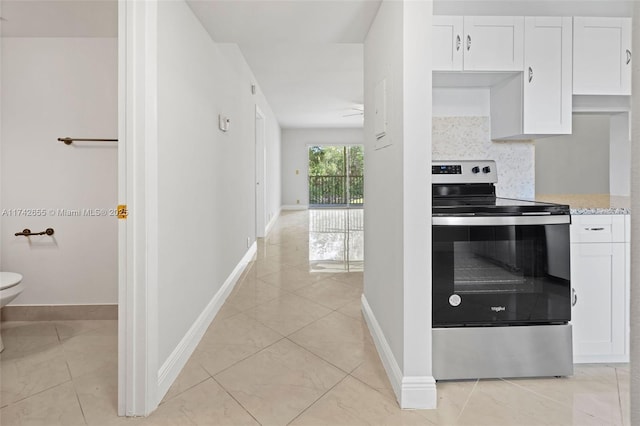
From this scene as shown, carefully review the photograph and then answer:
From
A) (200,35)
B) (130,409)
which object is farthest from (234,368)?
(200,35)

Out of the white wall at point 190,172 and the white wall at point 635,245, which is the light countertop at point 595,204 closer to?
the white wall at point 635,245

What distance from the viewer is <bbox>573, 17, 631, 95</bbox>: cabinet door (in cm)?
221

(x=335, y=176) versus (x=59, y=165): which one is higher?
(x=335, y=176)

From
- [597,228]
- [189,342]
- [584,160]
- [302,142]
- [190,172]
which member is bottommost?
[189,342]

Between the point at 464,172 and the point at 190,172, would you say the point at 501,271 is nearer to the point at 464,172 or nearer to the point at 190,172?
the point at 464,172

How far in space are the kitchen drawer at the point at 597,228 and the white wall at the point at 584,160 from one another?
2.40ft

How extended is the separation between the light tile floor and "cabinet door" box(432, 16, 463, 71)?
179 centimetres

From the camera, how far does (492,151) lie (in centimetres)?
254

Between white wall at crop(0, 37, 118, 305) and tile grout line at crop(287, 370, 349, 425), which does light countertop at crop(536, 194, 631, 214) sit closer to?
tile grout line at crop(287, 370, 349, 425)

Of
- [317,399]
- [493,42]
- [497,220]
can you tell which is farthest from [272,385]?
[493,42]

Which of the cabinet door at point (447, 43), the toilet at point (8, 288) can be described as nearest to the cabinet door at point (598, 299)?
the cabinet door at point (447, 43)

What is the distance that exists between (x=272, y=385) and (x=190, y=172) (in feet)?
4.35

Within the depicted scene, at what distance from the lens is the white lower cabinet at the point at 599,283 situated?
6.49 feet

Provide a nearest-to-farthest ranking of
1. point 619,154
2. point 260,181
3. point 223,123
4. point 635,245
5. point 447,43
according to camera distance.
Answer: point 635,245 < point 447,43 < point 619,154 < point 223,123 < point 260,181
